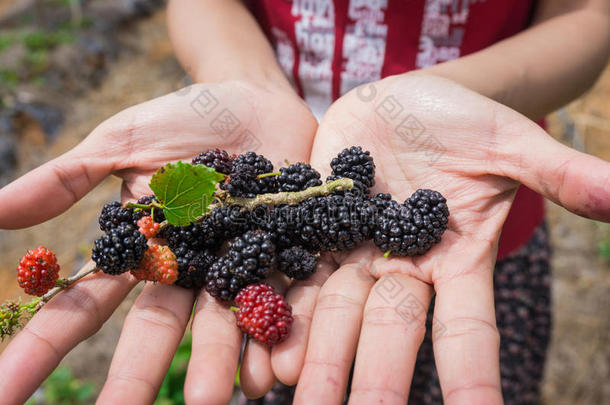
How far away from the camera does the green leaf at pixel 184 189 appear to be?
1.44 meters

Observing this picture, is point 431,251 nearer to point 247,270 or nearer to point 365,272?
point 365,272

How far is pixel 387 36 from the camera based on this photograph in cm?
184

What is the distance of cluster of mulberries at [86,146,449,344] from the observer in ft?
4.72

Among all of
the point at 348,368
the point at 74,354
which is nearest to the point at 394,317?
the point at 348,368

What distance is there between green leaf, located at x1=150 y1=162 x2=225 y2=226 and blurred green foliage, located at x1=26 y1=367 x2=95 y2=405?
1.81 meters

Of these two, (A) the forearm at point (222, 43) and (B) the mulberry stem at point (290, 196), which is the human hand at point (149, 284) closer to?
(A) the forearm at point (222, 43)

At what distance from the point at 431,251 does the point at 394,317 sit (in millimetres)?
298

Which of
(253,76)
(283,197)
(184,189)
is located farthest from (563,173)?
(253,76)

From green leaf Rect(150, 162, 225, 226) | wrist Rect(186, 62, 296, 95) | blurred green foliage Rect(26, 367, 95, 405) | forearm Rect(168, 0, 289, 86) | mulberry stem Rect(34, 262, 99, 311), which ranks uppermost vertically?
forearm Rect(168, 0, 289, 86)

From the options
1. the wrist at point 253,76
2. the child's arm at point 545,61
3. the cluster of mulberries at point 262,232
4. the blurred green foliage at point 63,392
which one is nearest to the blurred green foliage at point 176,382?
the blurred green foliage at point 63,392

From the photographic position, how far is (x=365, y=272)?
153cm

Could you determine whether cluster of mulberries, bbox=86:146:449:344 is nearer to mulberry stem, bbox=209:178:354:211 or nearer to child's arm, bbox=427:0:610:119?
mulberry stem, bbox=209:178:354:211

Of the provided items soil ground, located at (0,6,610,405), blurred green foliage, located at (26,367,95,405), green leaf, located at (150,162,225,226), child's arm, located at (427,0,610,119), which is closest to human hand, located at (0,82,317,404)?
green leaf, located at (150,162,225,226)

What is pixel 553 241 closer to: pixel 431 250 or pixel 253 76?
pixel 431 250
